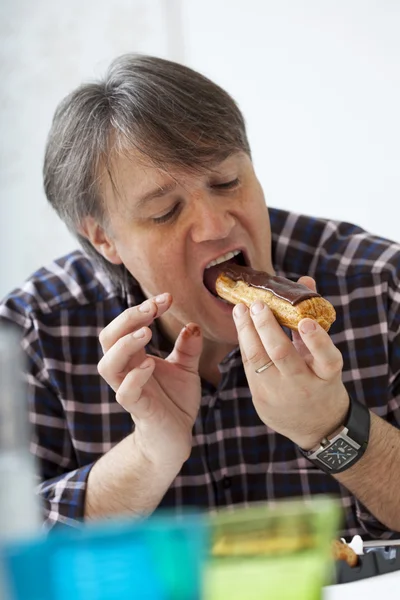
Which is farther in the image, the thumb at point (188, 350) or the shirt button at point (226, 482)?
the shirt button at point (226, 482)

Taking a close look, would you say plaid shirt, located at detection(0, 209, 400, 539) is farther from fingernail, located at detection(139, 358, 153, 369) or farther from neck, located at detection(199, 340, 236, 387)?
fingernail, located at detection(139, 358, 153, 369)

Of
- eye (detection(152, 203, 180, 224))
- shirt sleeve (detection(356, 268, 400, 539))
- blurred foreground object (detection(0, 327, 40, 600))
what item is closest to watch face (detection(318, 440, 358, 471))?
shirt sleeve (detection(356, 268, 400, 539))

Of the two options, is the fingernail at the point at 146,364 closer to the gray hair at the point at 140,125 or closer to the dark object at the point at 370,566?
the gray hair at the point at 140,125

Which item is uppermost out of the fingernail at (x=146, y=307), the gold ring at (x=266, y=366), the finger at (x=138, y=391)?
the fingernail at (x=146, y=307)

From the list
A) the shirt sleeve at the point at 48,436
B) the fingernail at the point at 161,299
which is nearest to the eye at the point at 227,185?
the fingernail at the point at 161,299

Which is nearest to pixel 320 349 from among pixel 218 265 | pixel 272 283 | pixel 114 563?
pixel 272 283

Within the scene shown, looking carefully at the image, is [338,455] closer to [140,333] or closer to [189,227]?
[140,333]

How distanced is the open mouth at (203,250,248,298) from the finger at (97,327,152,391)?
0.27 m

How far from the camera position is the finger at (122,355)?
1646 mm

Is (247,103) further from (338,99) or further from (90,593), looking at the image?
(90,593)

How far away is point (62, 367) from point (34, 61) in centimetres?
212

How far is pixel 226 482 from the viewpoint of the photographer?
1947 mm

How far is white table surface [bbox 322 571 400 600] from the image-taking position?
3.28 ft

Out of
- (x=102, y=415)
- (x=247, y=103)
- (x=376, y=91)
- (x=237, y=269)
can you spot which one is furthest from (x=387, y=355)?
(x=247, y=103)
